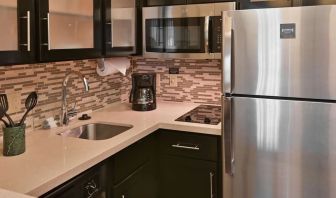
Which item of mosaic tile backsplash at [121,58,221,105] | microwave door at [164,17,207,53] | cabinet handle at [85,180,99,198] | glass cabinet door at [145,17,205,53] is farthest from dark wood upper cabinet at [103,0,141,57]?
cabinet handle at [85,180,99,198]

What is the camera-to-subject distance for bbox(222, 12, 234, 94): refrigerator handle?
164 centimetres

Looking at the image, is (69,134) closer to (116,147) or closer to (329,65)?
(116,147)

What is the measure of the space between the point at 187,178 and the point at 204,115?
47 cm

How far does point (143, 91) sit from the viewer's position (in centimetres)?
234

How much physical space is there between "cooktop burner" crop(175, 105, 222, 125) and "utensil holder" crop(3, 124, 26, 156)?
1004 millimetres

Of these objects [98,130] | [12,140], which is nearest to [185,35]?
[98,130]

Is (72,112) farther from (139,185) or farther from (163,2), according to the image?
(163,2)

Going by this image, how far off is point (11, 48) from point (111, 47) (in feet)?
2.51

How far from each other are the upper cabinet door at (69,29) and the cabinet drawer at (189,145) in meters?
0.69

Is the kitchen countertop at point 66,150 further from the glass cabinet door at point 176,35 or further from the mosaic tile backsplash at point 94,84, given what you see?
the glass cabinet door at point 176,35

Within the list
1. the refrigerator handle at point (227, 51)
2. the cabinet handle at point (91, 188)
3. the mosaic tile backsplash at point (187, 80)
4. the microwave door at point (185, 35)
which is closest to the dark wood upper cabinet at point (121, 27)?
the microwave door at point (185, 35)

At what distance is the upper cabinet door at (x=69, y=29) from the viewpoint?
147 centimetres

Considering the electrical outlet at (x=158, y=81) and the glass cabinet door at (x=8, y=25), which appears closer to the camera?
the glass cabinet door at (x=8, y=25)

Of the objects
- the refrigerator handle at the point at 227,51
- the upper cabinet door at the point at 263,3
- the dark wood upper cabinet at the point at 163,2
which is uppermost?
the dark wood upper cabinet at the point at 163,2
